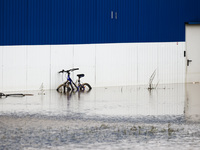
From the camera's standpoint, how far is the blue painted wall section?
24.5m

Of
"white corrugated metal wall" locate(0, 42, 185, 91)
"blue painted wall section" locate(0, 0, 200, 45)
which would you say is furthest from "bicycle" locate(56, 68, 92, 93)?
"blue painted wall section" locate(0, 0, 200, 45)

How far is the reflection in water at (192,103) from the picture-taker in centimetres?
1654

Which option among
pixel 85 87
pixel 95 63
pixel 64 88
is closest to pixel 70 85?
pixel 64 88

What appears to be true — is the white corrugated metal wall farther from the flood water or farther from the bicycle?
the flood water

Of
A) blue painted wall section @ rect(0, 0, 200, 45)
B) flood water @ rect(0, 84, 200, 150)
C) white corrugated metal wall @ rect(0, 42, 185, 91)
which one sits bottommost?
flood water @ rect(0, 84, 200, 150)

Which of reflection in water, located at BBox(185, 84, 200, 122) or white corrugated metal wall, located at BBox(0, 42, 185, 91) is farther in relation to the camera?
white corrugated metal wall, located at BBox(0, 42, 185, 91)

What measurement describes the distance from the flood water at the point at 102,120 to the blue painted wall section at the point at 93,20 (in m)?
2.72

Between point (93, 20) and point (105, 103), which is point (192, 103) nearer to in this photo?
point (105, 103)

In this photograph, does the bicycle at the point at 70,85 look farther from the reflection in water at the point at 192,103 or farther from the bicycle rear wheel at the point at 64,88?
the reflection in water at the point at 192,103

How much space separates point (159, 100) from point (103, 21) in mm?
7018

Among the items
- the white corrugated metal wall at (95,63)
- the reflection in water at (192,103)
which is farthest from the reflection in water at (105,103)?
the white corrugated metal wall at (95,63)

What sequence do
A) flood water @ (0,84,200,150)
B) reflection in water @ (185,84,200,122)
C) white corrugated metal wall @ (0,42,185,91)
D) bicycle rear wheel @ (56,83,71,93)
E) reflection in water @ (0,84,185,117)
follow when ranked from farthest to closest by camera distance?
bicycle rear wheel @ (56,83,71,93) < white corrugated metal wall @ (0,42,185,91) < reflection in water @ (0,84,185,117) < reflection in water @ (185,84,200,122) < flood water @ (0,84,200,150)

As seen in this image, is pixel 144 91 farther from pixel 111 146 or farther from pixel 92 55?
pixel 111 146

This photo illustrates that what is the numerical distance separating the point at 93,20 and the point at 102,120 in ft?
38.2
